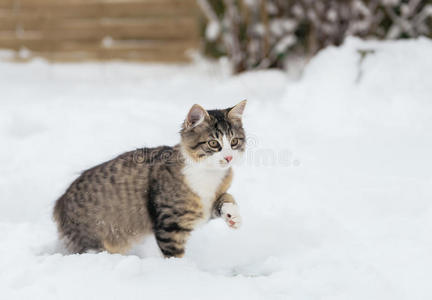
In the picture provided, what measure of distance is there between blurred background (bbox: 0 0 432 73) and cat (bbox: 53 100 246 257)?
4157 millimetres

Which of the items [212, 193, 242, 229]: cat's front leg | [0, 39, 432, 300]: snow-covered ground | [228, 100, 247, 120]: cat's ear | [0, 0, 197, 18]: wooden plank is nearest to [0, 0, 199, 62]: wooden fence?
[0, 0, 197, 18]: wooden plank

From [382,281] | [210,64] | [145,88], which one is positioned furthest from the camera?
[210,64]

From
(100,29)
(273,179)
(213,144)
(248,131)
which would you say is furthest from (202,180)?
(100,29)

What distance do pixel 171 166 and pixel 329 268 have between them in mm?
1070

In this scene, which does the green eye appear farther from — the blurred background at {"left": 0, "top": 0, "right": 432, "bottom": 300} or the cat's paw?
the blurred background at {"left": 0, "top": 0, "right": 432, "bottom": 300}

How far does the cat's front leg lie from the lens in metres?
2.38

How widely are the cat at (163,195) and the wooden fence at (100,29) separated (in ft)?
18.0

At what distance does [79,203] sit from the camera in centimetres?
251

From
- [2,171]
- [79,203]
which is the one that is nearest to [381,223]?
[79,203]

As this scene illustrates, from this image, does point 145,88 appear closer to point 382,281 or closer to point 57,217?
point 57,217

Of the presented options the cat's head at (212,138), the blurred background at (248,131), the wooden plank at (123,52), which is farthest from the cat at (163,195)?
the wooden plank at (123,52)

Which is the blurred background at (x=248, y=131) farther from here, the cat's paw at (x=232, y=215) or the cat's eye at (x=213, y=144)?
the cat's eye at (x=213, y=144)

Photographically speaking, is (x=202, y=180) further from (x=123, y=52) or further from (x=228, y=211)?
(x=123, y=52)

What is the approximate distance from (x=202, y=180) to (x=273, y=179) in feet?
4.14
